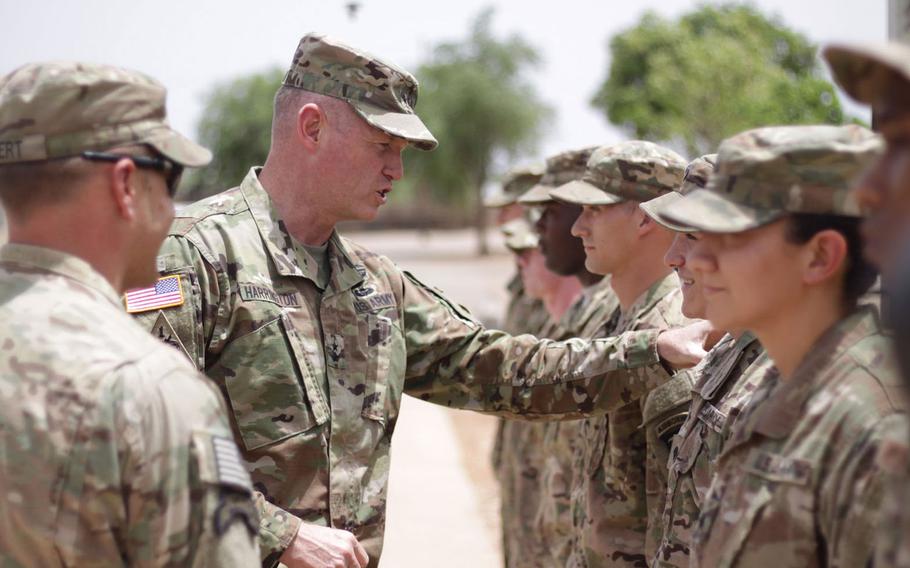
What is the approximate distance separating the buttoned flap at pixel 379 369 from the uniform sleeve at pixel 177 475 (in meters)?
1.46

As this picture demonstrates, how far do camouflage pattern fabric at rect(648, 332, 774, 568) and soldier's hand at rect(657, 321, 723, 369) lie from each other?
21 centimetres

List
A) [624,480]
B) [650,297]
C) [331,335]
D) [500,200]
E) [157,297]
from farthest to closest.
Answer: [500,200], [650,297], [624,480], [331,335], [157,297]

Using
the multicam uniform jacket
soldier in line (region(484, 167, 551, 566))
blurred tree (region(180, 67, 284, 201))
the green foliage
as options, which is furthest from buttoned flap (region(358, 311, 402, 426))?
the green foliage

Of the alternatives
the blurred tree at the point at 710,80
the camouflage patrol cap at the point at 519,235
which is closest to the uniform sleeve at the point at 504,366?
the camouflage patrol cap at the point at 519,235

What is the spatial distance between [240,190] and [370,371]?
834mm

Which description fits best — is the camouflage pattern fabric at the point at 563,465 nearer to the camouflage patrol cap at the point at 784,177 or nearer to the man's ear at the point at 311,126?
the man's ear at the point at 311,126

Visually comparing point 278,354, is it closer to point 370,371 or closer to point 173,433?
point 370,371

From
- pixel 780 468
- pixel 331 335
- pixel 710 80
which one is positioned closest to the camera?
pixel 780 468

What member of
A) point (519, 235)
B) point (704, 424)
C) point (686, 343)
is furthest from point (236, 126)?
point (704, 424)

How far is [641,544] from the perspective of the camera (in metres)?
4.11

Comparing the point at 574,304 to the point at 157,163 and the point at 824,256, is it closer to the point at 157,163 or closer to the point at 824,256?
→ the point at 824,256

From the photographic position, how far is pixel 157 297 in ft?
11.1

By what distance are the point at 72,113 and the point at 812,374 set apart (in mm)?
1700

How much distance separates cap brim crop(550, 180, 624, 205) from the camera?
14.7 feet
